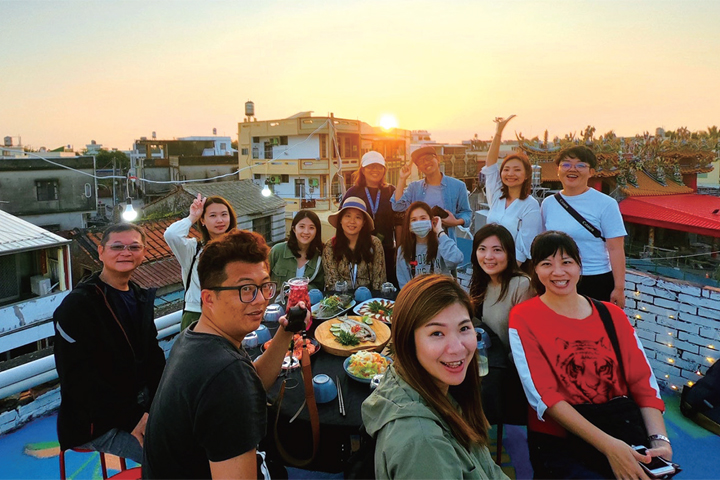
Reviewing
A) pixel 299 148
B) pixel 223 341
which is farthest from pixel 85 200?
pixel 223 341

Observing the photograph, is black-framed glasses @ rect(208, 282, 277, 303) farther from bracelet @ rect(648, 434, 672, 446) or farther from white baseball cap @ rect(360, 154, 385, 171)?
white baseball cap @ rect(360, 154, 385, 171)

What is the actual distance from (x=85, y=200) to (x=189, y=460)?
81.0 ft

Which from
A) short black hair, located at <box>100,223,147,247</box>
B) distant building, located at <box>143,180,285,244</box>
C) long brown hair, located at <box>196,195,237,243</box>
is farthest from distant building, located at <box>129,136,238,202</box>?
short black hair, located at <box>100,223,147,247</box>

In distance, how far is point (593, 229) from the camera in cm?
341

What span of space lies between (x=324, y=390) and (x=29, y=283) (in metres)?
11.3

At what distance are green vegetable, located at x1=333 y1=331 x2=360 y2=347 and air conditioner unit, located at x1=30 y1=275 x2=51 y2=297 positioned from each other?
414 inches

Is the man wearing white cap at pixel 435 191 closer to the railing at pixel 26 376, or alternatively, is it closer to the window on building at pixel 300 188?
the railing at pixel 26 376

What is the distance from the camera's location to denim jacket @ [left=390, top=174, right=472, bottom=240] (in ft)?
15.2

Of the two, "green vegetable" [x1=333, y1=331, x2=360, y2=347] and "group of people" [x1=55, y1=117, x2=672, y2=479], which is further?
"green vegetable" [x1=333, y1=331, x2=360, y2=347]

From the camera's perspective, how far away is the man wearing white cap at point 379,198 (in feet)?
15.7

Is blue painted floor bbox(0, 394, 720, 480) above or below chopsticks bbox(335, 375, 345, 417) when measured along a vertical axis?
below

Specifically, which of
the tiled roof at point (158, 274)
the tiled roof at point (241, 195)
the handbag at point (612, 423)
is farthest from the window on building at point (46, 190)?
the handbag at point (612, 423)

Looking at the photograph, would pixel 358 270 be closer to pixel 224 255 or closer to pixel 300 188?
pixel 224 255

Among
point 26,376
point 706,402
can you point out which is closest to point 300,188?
point 26,376
